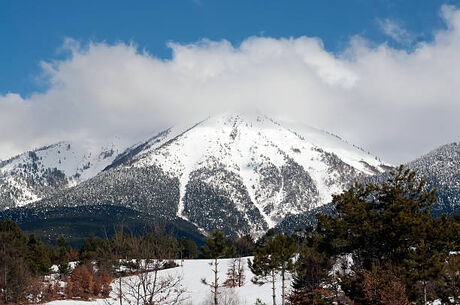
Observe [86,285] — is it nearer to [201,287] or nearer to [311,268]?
[201,287]

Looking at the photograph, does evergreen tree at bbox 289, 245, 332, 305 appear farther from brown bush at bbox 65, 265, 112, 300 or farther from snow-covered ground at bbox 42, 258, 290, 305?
brown bush at bbox 65, 265, 112, 300

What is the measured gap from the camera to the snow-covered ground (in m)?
67.2

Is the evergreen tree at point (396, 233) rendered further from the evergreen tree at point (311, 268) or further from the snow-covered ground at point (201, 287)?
the snow-covered ground at point (201, 287)

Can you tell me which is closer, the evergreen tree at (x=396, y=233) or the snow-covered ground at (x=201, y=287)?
the evergreen tree at (x=396, y=233)

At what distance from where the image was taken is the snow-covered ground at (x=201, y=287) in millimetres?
67169

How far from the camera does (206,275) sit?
104250 millimetres

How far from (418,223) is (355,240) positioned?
461cm

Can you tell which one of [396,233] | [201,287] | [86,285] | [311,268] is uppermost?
[396,233]

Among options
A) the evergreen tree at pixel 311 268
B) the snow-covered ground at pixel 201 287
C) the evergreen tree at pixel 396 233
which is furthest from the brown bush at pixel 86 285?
the evergreen tree at pixel 396 233

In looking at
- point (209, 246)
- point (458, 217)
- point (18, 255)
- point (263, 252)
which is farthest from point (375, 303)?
point (458, 217)

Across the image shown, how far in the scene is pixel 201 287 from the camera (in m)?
93.1

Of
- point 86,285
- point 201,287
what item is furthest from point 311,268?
point 201,287

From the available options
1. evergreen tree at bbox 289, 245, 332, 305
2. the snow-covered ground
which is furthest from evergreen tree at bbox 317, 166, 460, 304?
the snow-covered ground

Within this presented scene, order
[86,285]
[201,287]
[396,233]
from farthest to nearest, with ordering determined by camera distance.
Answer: [201,287], [86,285], [396,233]
